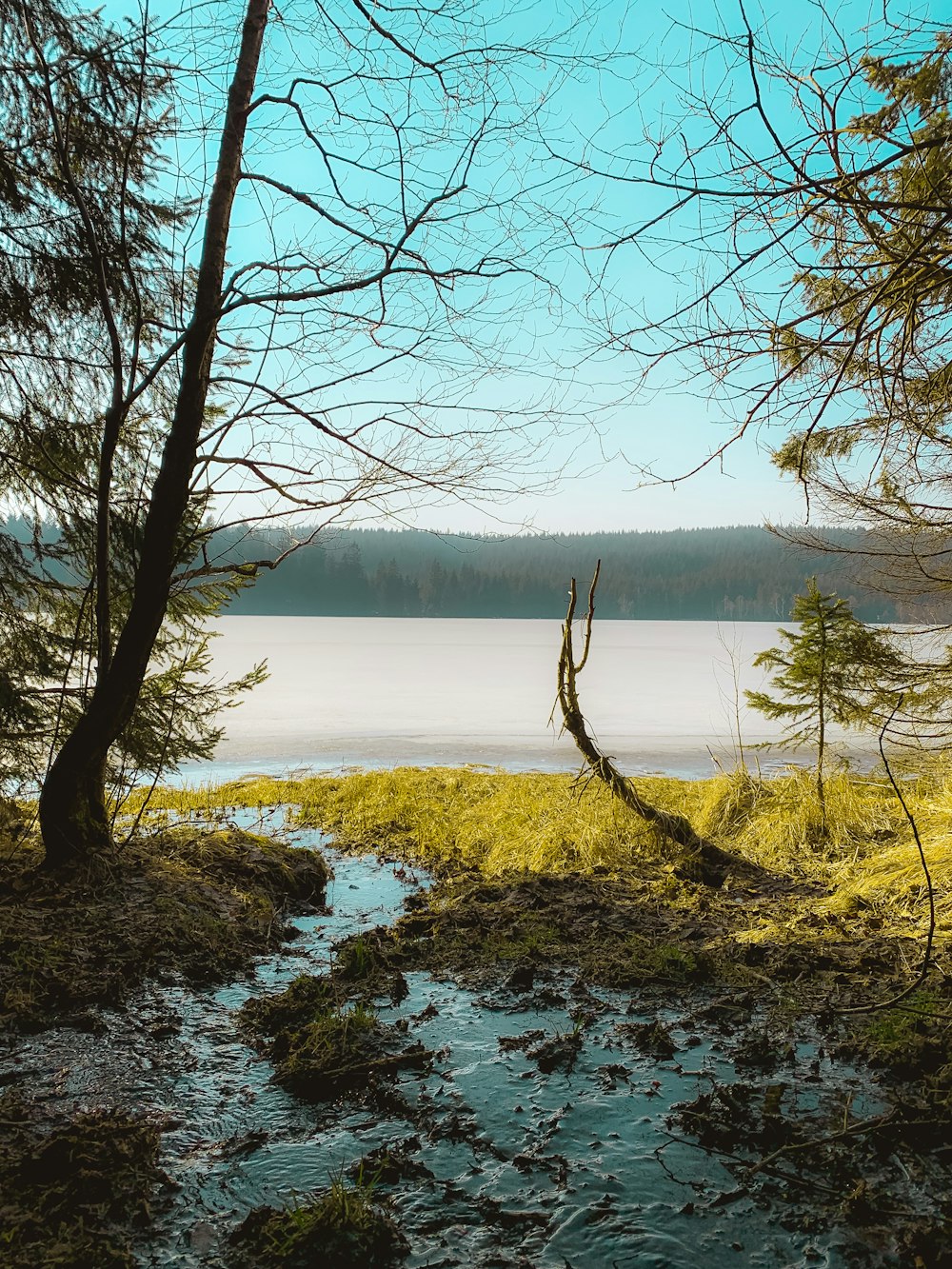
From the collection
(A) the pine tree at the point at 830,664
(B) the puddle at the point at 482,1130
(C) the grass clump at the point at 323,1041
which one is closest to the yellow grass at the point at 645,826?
(A) the pine tree at the point at 830,664

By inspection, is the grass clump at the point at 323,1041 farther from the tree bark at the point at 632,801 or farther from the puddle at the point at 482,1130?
the tree bark at the point at 632,801

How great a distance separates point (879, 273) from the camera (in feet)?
10.4

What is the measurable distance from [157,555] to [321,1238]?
414cm

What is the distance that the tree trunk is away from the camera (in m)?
5.12

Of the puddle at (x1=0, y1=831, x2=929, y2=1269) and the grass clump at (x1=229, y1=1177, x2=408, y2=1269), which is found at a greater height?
the grass clump at (x1=229, y1=1177, x2=408, y2=1269)

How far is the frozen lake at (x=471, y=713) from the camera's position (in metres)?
14.1

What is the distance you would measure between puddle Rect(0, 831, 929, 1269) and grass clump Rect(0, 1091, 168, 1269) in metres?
0.10

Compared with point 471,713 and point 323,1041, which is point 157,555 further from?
point 471,713

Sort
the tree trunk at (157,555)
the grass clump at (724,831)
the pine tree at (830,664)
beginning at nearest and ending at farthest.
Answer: the tree trunk at (157,555)
the grass clump at (724,831)
the pine tree at (830,664)

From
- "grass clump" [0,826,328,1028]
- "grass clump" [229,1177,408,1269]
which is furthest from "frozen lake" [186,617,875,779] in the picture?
"grass clump" [229,1177,408,1269]

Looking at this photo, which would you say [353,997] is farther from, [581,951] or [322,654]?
[322,654]

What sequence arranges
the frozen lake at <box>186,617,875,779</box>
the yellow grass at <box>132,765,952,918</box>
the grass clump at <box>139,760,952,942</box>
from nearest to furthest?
the grass clump at <box>139,760,952,942</box>, the yellow grass at <box>132,765,952,918</box>, the frozen lake at <box>186,617,875,779</box>

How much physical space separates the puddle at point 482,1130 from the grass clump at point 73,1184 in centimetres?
10

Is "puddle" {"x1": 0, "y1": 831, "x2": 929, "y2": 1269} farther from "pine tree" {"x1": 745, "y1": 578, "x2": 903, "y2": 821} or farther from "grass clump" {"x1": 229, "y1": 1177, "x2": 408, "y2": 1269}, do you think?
"pine tree" {"x1": 745, "y1": 578, "x2": 903, "y2": 821}
